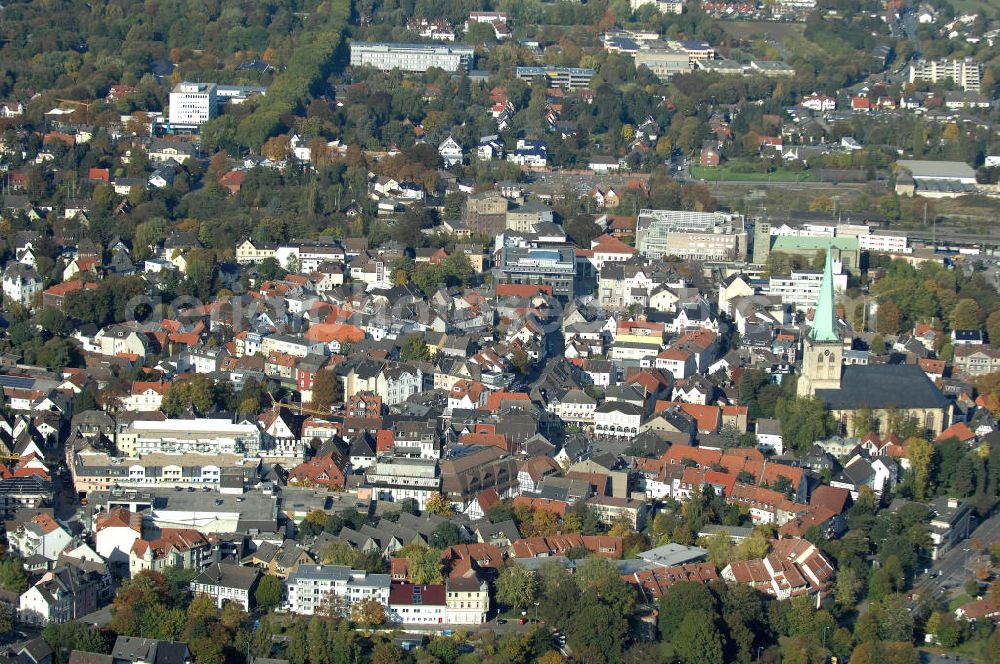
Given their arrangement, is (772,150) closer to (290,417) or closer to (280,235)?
(280,235)

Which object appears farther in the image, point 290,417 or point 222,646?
point 290,417

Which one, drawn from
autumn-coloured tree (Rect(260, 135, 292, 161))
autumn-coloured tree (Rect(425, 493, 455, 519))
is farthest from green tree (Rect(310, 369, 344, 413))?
autumn-coloured tree (Rect(260, 135, 292, 161))

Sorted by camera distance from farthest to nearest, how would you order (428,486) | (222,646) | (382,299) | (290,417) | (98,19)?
1. (98,19)
2. (382,299)
3. (290,417)
4. (428,486)
5. (222,646)

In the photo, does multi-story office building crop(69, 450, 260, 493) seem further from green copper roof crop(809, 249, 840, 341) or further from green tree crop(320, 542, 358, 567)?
green copper roof crop(809, 249, 840, 341)

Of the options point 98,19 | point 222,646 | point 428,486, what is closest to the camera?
point 222,646

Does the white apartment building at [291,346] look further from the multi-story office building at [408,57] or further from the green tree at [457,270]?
the multi-story office building at [408,57]

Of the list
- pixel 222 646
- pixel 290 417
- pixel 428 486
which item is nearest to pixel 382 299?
pixel 290 417
